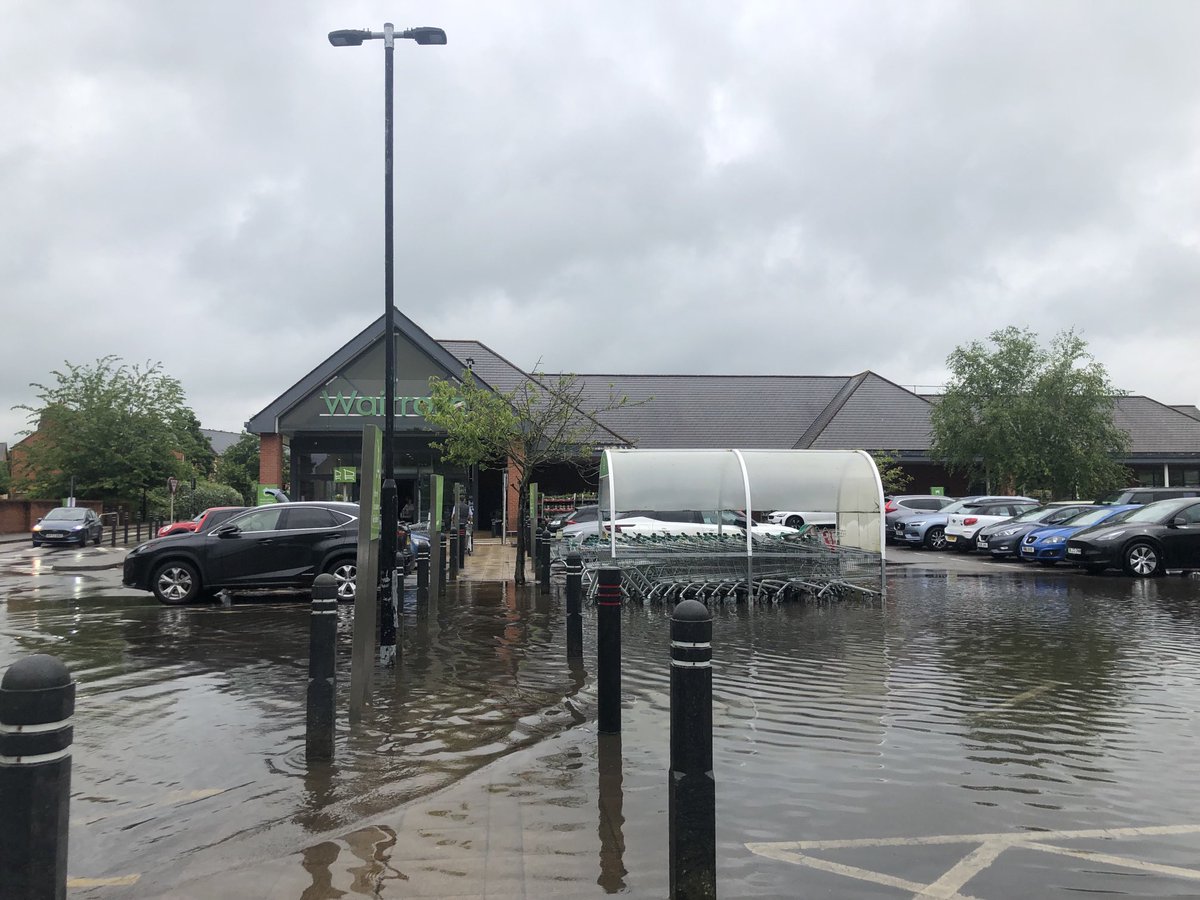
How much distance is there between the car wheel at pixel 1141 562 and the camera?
17.8 m

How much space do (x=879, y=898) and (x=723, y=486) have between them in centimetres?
1201

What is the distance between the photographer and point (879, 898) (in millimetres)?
3725

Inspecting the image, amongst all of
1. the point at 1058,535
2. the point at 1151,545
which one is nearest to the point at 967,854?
the point at 1151,545

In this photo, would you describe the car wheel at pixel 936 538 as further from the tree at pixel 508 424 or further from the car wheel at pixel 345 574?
the car wheel at pixel 345 574

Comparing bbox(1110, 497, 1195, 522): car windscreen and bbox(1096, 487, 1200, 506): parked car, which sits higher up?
bbox(1096, 487, 1200, 506): parked car

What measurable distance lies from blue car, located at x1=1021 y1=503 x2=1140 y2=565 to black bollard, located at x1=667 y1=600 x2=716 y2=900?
59.6 ft

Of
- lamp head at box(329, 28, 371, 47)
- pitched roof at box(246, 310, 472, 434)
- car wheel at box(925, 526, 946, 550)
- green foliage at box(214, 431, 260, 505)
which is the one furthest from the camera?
green foliage at box(214, 431, 260, 505)

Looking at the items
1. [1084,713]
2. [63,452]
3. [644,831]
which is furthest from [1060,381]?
[63,452]

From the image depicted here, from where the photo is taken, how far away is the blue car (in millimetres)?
20344

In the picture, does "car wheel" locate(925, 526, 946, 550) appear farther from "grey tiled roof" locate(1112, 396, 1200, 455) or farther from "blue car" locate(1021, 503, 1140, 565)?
"grey tiled roof" locate(1112, 396, 1200, 455)

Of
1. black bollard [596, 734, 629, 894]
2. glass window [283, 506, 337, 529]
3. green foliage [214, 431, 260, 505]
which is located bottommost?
black bollard [596, 734, 629, 894]

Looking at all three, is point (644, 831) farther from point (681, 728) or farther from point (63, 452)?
point (63, 452)

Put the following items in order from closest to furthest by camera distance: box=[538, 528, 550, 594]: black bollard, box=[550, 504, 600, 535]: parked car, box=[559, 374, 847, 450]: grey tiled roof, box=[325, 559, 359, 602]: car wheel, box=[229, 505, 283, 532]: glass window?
box=[325, 559, 359, 602]: car wheel, box=[229, 505, 283, 532]: glass window, box=[538, 528, 550, 594]: black bollard, box=[550, 504, 600, 535]: parked car, box=[559, 374, 847, 450]: grey tiled roof

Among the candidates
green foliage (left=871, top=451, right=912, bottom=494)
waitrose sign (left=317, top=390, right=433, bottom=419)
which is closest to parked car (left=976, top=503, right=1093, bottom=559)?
green foliage (left=871, top=451, right=912, bottom=494)
